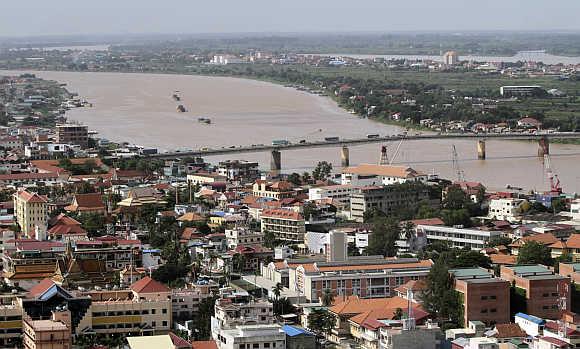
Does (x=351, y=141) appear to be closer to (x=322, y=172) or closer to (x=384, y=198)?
(x=322, y=172)

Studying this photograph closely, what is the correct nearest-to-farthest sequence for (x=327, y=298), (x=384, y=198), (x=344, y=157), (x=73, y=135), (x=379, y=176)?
(x=327, y=298)
(x=384, y=198)
(x=379, y=176)
(x=344, y=157)
(x=73, y=135)

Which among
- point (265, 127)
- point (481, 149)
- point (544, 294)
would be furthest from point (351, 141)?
point (544, 294)

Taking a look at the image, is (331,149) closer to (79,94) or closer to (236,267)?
(236,267)

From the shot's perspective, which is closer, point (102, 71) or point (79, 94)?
point (79, 94)

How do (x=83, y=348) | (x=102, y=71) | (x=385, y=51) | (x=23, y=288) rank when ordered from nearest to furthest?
(x=83, y=348), (x=23, y=288), (x=102, y=71), (x=385, y=51)

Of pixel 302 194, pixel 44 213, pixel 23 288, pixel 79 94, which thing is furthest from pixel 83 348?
pixel 79 94

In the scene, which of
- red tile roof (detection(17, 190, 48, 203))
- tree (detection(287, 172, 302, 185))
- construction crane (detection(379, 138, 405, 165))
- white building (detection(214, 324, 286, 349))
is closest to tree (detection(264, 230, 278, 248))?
red tile roof (detection(17, 190, 48, 203))
